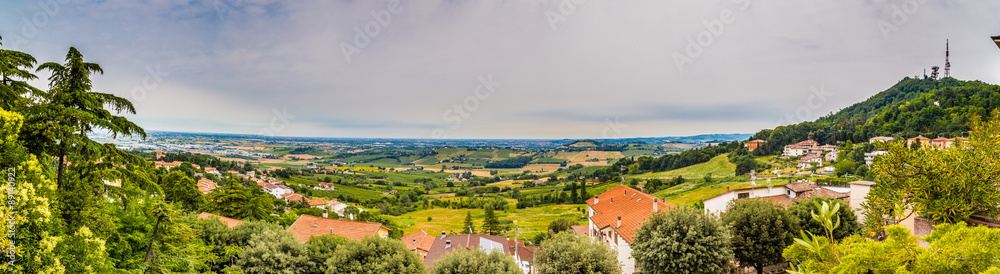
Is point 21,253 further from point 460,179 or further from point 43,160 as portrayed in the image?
point 460,179

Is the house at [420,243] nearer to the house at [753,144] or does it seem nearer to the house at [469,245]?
the house at [469,245]

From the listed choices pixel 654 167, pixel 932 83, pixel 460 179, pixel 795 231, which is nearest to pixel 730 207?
pixel 795 231

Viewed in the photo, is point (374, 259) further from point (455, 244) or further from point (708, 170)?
point (708, 170)

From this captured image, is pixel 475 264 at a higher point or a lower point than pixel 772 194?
lower

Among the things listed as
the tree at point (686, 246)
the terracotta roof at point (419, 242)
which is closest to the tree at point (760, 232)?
the tree at point (686, 246)

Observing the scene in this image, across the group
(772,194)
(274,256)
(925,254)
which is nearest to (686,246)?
(925,254)

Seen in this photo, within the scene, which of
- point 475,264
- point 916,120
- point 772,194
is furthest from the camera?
point 916,120
